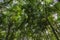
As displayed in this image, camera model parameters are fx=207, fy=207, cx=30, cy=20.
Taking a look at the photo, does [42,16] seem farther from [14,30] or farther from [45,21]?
[14,30]

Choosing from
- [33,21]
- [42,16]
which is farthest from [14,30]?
[42,16]

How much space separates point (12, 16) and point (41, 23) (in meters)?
0.40

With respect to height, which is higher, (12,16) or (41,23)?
(12,16)

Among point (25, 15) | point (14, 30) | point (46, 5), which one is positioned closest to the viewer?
point (46, 5)

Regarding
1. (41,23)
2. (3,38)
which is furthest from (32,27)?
(3,38)

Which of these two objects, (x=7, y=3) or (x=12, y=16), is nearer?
(x=7, y=3)

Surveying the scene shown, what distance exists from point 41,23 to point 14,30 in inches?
15.1

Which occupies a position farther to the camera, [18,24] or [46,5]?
[18,24]

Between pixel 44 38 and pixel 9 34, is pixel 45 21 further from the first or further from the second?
pixel 44 38

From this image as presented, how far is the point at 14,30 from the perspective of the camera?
9.29 ft

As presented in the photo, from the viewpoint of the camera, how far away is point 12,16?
2.74 meters

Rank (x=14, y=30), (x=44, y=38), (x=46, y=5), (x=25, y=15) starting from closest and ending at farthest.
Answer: (x=46, y=5) < (x=25, y=15) < (x=14, y=30) < (x=44, y=38)

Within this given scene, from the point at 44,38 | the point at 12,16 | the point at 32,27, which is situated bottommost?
the point at 44,38

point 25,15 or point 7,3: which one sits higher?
point 7,3
